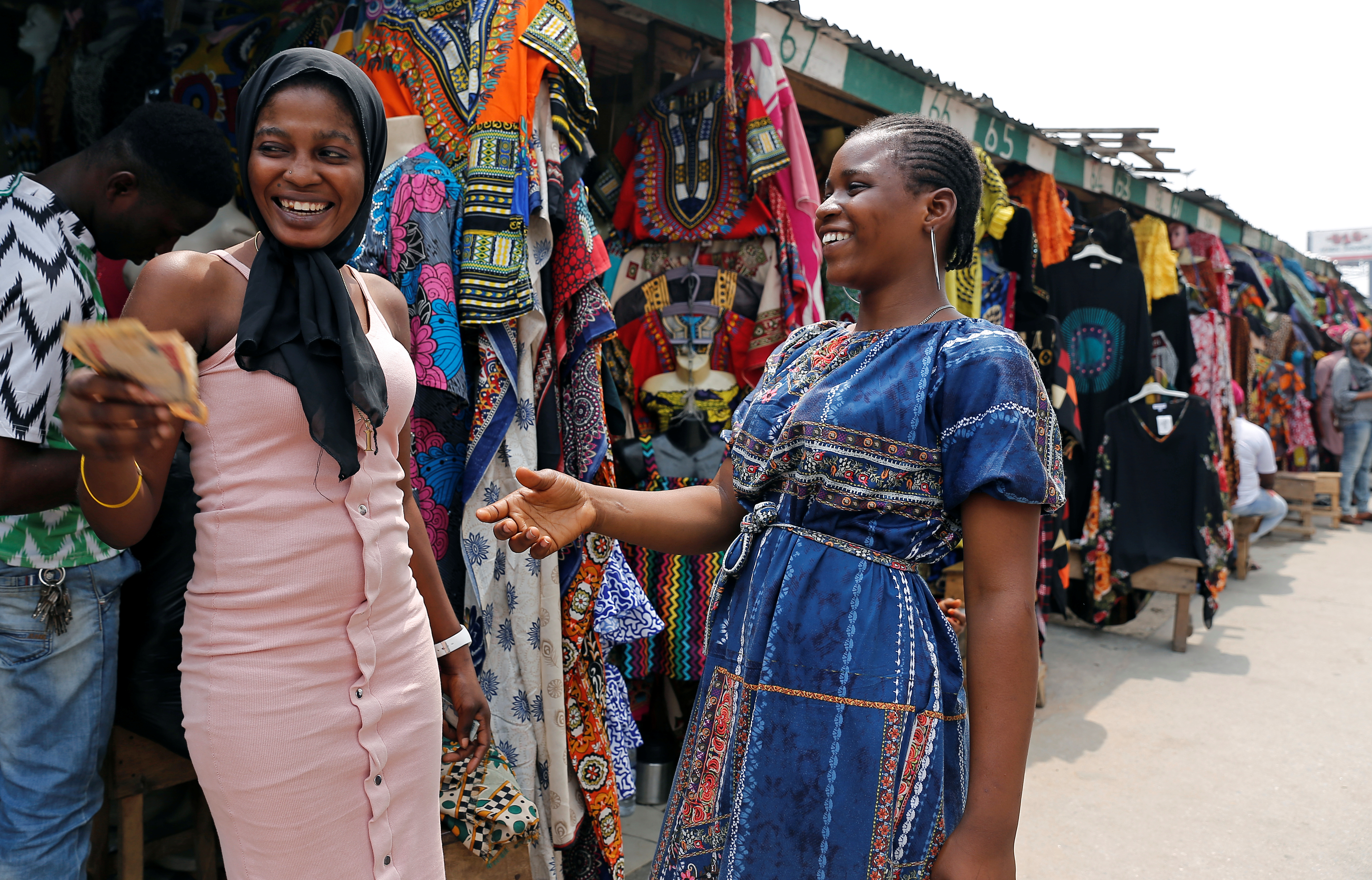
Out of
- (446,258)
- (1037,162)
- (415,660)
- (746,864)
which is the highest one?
(1037,162)

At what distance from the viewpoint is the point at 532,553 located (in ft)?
4.24

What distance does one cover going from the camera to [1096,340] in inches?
222

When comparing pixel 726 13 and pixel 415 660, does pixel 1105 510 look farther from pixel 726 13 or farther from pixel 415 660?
pixel 415 660

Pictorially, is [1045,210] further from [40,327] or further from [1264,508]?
[40,327]

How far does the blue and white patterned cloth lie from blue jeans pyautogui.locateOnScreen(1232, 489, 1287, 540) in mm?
6530

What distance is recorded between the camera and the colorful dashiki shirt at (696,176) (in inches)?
129

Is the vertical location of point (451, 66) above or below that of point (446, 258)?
above

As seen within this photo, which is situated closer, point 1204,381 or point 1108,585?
point 1108,585

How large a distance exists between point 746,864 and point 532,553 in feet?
1.79

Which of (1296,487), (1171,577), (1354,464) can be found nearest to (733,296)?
(1171,577)

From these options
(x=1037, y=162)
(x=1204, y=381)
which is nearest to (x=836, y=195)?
(x=1037, y=162)

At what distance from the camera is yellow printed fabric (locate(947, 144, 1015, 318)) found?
427cm

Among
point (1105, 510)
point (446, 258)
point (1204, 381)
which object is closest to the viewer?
point (446, 258)

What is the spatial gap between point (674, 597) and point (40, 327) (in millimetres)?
2232
